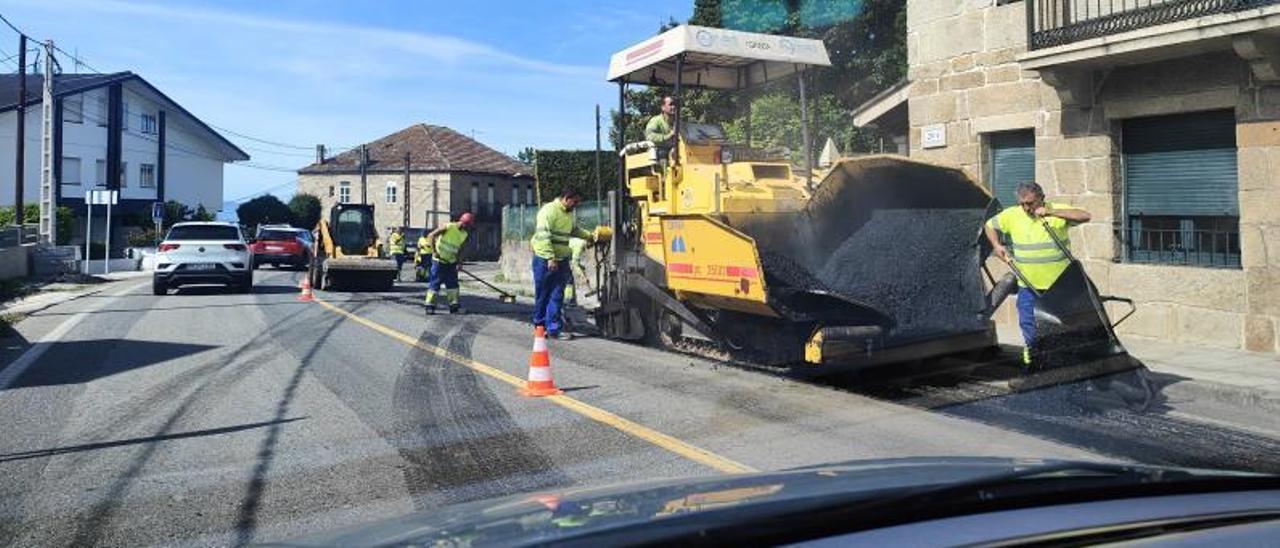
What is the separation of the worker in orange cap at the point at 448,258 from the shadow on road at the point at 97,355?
14.7ft

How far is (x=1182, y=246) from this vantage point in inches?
442

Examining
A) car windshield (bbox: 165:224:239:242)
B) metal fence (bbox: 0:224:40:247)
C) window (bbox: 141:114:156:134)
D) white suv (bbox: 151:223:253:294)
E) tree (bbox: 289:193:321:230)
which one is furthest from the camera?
tree (bbox: 289:193:321:230)

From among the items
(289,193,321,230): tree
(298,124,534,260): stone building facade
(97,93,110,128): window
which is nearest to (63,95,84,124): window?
(97,93,110,128): window

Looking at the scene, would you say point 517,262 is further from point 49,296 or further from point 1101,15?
point 1101,15

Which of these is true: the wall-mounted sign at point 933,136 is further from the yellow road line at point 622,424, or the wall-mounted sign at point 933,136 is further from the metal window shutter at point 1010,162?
the yellow road line at point 622,424

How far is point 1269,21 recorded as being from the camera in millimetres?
9211

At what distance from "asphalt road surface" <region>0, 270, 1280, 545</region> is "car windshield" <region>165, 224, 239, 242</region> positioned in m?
9.23

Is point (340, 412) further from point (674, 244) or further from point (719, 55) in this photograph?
point (719, 55)

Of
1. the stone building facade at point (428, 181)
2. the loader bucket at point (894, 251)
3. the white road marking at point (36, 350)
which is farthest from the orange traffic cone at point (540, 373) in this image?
the stone building facade at point (428, 181)

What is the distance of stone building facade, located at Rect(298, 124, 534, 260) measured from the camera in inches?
2574

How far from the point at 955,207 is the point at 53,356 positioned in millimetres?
9722

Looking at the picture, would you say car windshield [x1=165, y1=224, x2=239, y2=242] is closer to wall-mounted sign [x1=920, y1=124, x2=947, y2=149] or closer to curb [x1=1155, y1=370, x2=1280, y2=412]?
wall-mounted sign [x1=920, y1=124, x2=947, y2=149]

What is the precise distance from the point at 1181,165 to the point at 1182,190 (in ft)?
0.97

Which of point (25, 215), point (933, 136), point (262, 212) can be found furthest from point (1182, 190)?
point (262, 212)
